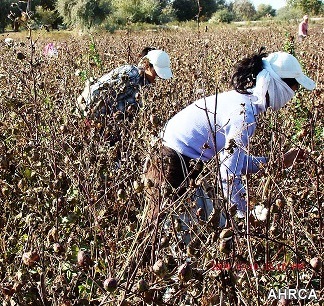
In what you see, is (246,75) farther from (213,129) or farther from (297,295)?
(297,295)

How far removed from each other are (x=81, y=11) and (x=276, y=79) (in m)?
25.3

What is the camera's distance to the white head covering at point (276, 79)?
8.20 feet

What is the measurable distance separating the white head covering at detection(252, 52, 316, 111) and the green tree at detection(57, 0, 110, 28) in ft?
77.6

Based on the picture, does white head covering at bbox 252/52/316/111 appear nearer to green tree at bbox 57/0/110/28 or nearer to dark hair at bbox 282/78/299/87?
dark hair at bbox 282/78/299/87

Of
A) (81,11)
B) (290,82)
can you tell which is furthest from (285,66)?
(81,11)

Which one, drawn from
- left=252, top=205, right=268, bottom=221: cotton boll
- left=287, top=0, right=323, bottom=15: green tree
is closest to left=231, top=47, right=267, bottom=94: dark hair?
left=252, top=205, right=268, bottom=221: cotton boll

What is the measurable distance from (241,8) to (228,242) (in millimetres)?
53530

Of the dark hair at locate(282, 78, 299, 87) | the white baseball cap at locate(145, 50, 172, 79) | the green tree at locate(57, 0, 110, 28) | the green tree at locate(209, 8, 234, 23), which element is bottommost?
the green tree at locate(209, 8, 234, 23)

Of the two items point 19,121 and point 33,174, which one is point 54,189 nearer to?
point 33,174

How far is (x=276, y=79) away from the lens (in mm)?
2525

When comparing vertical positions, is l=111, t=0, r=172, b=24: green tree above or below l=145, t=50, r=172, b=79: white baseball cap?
below

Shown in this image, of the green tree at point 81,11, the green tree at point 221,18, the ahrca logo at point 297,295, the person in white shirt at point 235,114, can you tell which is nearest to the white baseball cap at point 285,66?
the person in white shirt at point 235,114

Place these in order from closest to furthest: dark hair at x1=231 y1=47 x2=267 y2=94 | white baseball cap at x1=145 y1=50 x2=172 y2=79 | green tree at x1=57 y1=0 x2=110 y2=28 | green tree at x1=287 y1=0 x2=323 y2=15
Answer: dark hair at x1=231 y1=47 x2=267 y2=94 < white baseball cap at x1=145 y1=50 x2=172 y2=79 < green tree at x1=57 y1=0 x2=110 y2=28 < green tree at x1=287 y1=0 x2=323 y2=15

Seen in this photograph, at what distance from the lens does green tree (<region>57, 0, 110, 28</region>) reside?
86.0 ft
